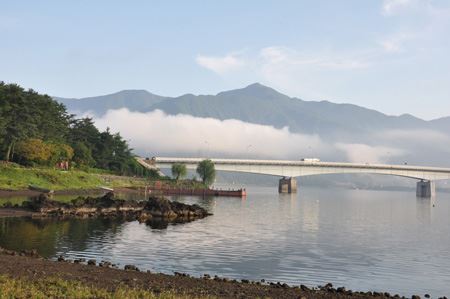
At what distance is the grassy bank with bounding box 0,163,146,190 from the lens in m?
98.6

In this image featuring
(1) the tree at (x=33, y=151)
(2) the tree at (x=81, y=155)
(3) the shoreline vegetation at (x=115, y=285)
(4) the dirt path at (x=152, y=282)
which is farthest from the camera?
(2) the tree at (x=81, y=155)

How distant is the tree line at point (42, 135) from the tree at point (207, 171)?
110 feet

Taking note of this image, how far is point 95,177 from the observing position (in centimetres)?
13412

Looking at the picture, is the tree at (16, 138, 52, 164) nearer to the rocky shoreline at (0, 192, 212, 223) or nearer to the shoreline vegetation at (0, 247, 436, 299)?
the rocky shoreline at (0, 192, 212, 223)

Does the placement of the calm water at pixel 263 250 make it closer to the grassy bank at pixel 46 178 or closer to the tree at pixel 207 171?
the grassy bank at pixel 46 178

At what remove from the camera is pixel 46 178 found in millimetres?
109500

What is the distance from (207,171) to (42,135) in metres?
75.1

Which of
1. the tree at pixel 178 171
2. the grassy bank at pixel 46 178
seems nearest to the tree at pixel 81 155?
the grassy bank at pixel 46 178

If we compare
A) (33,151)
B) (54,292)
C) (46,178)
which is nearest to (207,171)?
(33,151)

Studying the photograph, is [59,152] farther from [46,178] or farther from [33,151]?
[46,178]

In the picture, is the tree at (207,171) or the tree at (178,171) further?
the tree at (207,171)

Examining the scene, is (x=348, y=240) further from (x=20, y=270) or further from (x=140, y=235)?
(x=20, y=270)

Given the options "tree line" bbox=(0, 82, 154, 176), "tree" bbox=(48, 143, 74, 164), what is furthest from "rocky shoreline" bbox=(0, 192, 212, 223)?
"tree" bbox=(48, 143, 74, 164)

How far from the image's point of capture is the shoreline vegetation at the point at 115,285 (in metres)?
21.5
